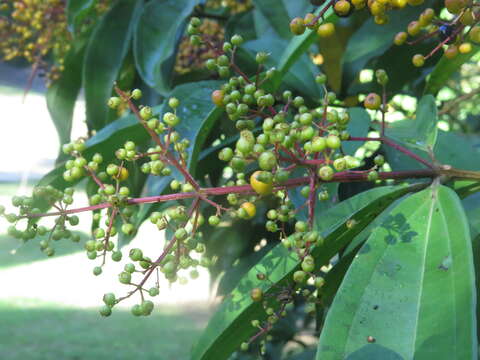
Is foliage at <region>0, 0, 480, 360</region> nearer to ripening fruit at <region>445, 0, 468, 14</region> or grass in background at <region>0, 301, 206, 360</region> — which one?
ripening fruit at <region>445, 0, 468, 14</region>

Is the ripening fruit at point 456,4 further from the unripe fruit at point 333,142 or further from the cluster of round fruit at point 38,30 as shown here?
the cluster of round fruit at point 38,30

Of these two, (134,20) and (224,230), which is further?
(224,230)

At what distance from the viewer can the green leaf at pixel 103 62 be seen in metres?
1.68

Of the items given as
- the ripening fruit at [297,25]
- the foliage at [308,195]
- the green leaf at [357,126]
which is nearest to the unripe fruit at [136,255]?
the foliage at [308,195]

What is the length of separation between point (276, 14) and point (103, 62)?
50 cm

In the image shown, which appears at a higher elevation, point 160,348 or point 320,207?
point 320,207

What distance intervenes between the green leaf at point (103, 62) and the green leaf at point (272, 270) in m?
0.86

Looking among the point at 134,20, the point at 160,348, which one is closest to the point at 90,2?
the point at 134,20

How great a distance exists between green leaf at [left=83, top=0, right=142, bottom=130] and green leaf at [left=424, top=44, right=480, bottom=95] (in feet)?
2.70

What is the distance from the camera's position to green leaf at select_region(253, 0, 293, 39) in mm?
1555

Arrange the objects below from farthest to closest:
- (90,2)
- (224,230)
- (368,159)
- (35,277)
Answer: (35,277) → (224,230) → (90,2) → (368,159)

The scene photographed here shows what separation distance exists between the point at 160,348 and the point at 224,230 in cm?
346

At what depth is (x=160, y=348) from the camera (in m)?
4.93

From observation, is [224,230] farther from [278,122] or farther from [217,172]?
[278,122]
